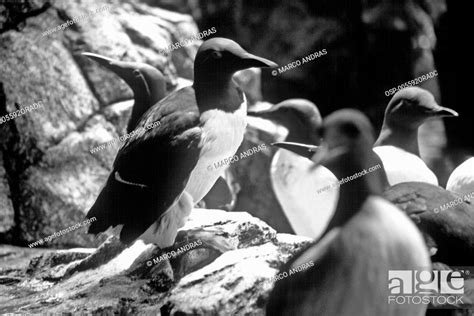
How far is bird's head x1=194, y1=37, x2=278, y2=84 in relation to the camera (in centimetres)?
212

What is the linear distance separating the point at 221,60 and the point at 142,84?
47 centimetres

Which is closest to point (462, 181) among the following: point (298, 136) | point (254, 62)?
point (298, 136)

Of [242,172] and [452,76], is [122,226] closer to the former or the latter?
[242,172]

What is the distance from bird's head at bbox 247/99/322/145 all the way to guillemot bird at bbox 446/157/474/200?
1.87 feet

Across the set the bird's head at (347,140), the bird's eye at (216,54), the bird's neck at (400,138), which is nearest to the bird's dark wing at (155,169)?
the bird's eye at (216,54)

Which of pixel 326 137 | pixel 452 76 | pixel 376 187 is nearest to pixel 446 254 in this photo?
pixel 376 187

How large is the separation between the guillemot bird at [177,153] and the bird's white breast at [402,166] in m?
0.53

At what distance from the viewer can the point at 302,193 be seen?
8.87 ft

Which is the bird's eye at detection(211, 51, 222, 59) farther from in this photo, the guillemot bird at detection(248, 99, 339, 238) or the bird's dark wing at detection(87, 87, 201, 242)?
the guillemot bird at detection(248, 99, 339, 238)

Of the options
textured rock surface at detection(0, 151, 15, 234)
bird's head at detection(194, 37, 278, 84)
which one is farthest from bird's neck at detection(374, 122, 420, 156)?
textured rock surface at detection(0, 151, 15, 234)

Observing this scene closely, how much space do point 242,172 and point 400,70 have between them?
2.59 ft

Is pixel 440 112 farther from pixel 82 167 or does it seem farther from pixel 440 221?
pixel 82 167

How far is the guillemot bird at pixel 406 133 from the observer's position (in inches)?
94.6

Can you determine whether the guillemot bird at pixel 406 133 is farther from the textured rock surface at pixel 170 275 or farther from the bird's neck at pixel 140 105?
the bird's neck at pixel 140 105
